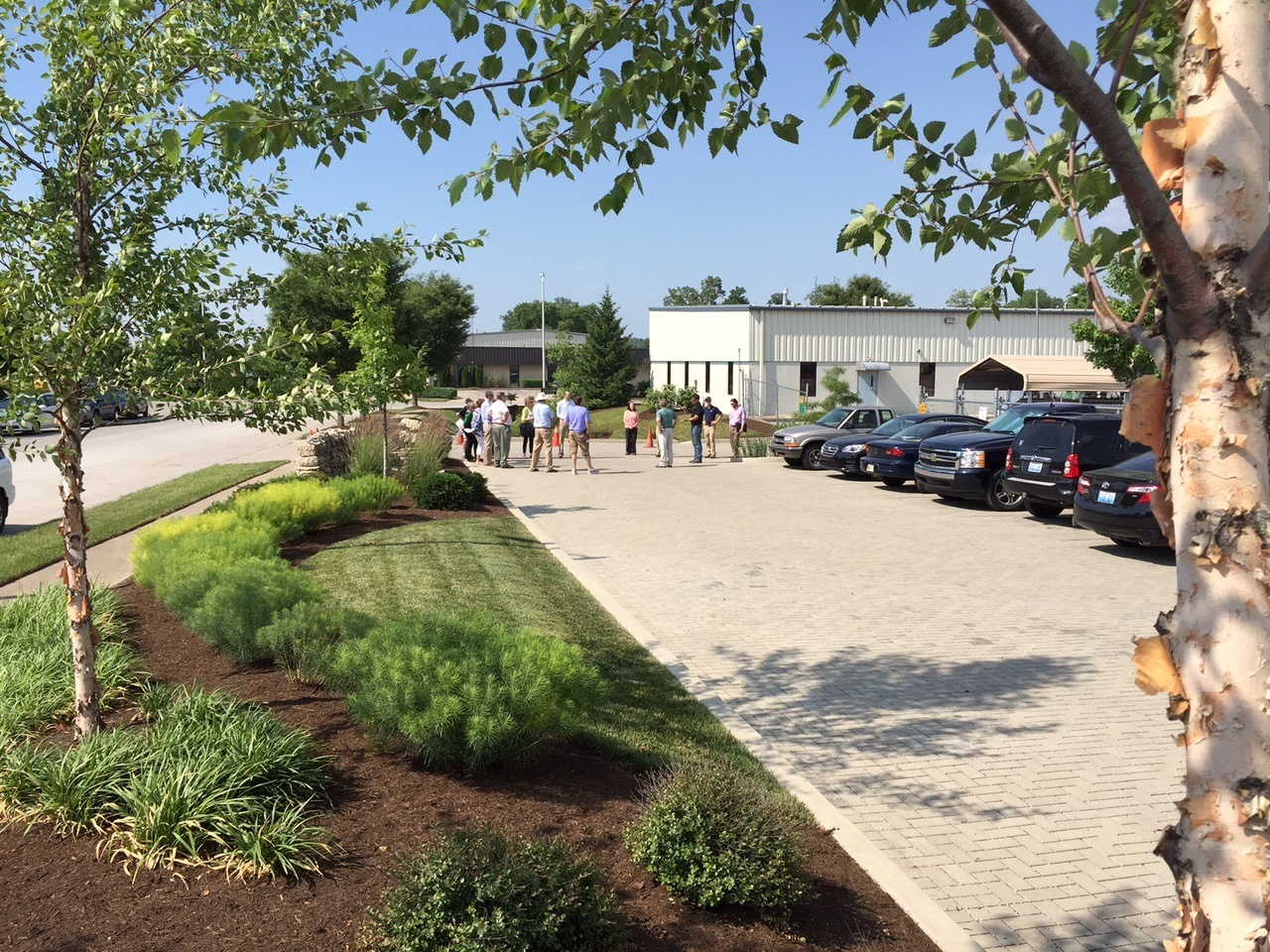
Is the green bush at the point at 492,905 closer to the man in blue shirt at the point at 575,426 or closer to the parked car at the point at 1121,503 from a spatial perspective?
the parked car at the point at 1121,503

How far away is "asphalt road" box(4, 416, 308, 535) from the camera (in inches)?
709

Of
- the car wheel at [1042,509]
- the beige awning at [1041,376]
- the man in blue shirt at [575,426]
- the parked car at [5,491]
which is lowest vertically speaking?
the car wheel at [1042,509]

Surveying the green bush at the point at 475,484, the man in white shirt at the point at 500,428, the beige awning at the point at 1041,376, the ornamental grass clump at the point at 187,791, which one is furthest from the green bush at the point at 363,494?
the beige awning at the point at 1041,376

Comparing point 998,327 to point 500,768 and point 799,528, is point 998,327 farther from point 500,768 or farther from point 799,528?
point 500,768

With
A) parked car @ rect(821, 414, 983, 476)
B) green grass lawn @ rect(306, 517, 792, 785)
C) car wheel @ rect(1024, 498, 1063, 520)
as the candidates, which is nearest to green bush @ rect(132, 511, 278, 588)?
green grass lawn @ rect(306, 517, 792, 785)

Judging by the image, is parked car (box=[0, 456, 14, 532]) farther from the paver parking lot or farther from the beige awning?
the beige awning

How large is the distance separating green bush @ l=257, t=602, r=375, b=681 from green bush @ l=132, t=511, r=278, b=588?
2257mm

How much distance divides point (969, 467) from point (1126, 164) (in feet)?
54.7

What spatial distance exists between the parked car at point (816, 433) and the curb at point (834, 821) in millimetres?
17544

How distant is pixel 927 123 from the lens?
4.10m

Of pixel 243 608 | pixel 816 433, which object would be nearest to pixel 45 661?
pixel 243 608

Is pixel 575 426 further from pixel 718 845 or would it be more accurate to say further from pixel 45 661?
pixel 718 845

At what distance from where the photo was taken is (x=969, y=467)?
60.0 feet

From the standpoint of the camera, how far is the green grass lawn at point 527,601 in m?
6.33
